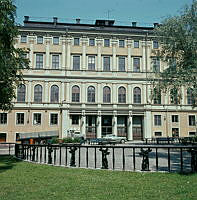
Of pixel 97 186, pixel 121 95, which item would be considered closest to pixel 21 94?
pixel 121 95

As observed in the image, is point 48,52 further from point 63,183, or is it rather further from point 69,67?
point 63,183

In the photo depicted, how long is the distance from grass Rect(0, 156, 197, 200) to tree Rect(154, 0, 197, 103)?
37.4 ft

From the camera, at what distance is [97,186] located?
23.5ft

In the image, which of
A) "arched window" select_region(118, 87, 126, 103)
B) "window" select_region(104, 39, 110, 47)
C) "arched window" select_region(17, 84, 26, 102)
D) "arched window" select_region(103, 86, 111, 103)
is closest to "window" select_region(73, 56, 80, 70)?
"window" select_region(104, 39, 110, 47)

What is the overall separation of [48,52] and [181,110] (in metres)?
26.1

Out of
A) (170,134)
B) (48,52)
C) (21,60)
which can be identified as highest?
(48,52)

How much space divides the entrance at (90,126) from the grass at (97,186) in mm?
32723

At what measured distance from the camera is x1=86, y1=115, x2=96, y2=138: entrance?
42125mm

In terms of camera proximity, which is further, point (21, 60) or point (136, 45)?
point (136, 45)

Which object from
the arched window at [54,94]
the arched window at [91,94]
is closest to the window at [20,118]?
the arched window at [54,94]

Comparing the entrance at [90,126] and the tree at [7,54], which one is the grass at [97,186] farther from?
the entrance at [90,126]

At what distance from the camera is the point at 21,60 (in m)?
15.7

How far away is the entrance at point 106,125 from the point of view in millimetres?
42938

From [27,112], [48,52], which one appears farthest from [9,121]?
[48,52]
